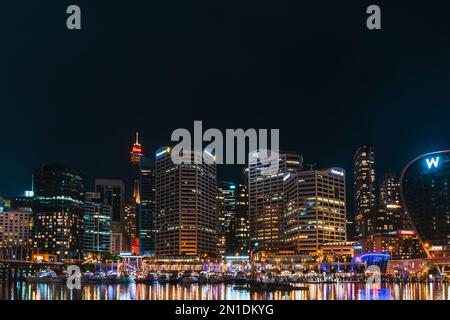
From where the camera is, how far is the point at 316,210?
174625 mm

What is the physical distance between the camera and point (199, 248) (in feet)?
636

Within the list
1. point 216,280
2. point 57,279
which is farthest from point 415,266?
point 57,279

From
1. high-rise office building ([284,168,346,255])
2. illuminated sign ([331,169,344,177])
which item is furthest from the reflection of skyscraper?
illuminated sign ([331,169,344,177])

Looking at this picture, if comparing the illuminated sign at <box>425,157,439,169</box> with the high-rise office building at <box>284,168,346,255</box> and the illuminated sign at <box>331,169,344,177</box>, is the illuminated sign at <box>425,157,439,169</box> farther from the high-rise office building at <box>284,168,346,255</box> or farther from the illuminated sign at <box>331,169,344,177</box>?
the illuminated sign at <box>331,169,344,177</box>

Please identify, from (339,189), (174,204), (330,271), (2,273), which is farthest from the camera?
(174,204)

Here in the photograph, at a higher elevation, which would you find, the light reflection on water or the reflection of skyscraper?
the reflection of skyscraper

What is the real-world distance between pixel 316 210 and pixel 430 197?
62032 millimetres

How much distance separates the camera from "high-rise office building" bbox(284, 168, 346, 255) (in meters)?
174

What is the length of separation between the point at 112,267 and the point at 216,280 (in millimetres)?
78640

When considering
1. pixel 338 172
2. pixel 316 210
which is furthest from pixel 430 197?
pixel 338 172

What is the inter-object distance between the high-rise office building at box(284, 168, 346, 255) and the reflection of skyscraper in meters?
57.2

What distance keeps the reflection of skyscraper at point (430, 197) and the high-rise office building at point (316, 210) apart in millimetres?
57163

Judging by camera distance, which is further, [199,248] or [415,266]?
[199,248]
